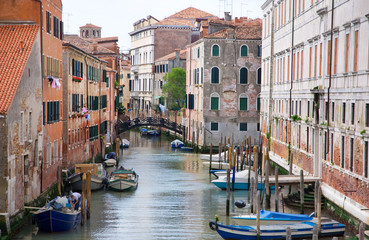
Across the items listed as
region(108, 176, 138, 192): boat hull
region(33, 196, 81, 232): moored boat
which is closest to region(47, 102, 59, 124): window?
region(108, 176, 138, 192): boat hull

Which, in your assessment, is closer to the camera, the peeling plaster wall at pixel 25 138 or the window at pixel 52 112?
the peeling plaster wall at pixel 25 138

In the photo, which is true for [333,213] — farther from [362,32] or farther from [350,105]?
[362,32]

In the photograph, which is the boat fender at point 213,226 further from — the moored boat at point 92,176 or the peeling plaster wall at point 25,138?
the moored boat at point 92,176

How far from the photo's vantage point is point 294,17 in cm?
2427

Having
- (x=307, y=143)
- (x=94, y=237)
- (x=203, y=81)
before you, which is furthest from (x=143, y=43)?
(x=94, y=237)

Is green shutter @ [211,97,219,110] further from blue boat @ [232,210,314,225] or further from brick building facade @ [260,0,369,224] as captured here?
blue boat @ [232,210,314,225]

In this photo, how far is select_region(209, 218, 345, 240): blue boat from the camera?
1555cm

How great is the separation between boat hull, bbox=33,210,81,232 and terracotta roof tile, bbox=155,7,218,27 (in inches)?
1816

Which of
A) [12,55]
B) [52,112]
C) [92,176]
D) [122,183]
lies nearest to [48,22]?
[52,112]

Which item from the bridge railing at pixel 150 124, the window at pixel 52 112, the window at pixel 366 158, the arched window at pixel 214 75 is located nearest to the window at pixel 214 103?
the arched window at pixel 214 75

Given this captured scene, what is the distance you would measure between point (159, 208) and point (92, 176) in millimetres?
4024

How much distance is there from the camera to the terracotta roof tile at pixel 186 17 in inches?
2484

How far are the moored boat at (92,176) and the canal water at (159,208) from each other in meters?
0.35

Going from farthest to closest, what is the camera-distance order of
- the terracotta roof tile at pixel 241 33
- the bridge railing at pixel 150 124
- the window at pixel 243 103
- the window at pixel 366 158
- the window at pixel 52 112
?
the bridge railing at pixel 150 124 → the window at pixel 243 103 → the terracotta roof tile at pixel 241 33 → the window at pixel 52 112 → the window at pixel 366 158
